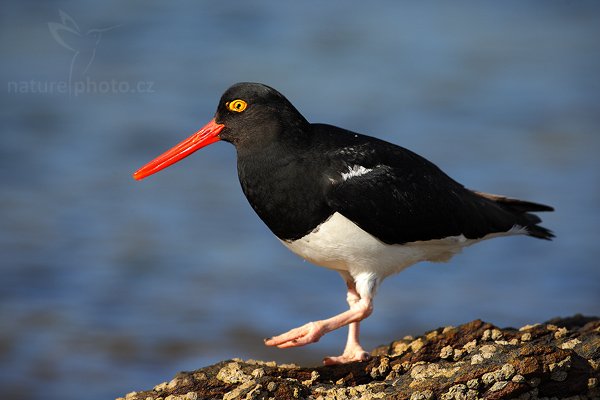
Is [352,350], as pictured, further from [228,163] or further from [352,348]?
[228,163]

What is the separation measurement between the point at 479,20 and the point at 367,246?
44.4 feet

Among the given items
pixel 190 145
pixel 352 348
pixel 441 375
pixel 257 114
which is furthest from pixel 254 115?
pixel 441 375

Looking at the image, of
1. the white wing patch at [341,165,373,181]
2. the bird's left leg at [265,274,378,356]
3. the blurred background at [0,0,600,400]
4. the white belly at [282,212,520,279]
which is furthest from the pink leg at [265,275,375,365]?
the blurred background at [0,0,600,400]

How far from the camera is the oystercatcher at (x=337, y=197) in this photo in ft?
20.1

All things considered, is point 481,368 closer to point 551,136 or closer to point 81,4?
point 551,136

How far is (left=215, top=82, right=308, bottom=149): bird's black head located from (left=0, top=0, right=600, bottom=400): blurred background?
3640 mm

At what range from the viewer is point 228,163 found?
1335cm

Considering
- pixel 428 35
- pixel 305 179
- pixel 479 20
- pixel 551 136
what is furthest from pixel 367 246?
pixel 479 20

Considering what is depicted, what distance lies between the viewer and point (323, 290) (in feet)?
34.6

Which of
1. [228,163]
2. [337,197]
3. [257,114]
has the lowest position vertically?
[337,197]

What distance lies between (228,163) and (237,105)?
23.0 feet

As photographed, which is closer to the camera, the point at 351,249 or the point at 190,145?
the point at 351,249

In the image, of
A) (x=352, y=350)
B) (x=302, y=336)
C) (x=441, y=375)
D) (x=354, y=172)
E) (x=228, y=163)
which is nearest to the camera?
(x=441, y=375)

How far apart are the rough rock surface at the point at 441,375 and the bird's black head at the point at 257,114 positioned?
1565mm
